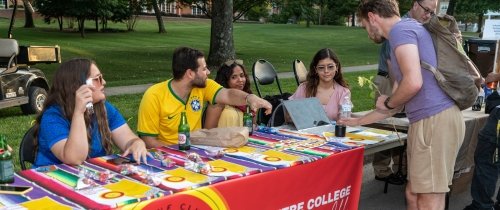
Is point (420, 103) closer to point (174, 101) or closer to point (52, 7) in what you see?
point (174, 101)

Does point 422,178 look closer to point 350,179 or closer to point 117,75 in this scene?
point 350,179

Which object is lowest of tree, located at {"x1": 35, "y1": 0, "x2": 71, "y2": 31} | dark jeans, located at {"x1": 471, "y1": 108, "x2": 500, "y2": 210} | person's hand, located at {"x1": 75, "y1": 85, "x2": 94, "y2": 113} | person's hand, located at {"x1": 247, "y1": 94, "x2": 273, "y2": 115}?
dark jeans, located at {"x1": 471, "y1": 108, "x2": 500, "y2": 210}

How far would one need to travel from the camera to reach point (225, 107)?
14.4 feet

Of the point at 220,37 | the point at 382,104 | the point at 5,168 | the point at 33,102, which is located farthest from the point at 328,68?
the point at 220,37

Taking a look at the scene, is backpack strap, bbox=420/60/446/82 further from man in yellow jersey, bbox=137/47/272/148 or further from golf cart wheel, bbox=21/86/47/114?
golf cart wheel, bbox=21/86/47/114

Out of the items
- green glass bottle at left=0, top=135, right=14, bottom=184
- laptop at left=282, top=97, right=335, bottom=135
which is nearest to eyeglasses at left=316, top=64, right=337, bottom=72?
laptop at left=282, top=97, right=335, bottom=135

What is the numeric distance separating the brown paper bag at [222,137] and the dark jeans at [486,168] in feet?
6.43

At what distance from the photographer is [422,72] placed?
2982mm

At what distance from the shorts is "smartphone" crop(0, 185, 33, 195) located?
7.14 ft

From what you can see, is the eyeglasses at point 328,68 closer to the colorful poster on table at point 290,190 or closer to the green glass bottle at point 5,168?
the colorful poster on table at point 290,190

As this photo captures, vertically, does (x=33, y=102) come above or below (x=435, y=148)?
below

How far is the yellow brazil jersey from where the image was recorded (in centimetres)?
375

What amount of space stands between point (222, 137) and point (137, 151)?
23.4 inches

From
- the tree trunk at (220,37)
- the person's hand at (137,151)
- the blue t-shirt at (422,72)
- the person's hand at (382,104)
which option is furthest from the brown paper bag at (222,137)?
the tree trunk at (220,37)
